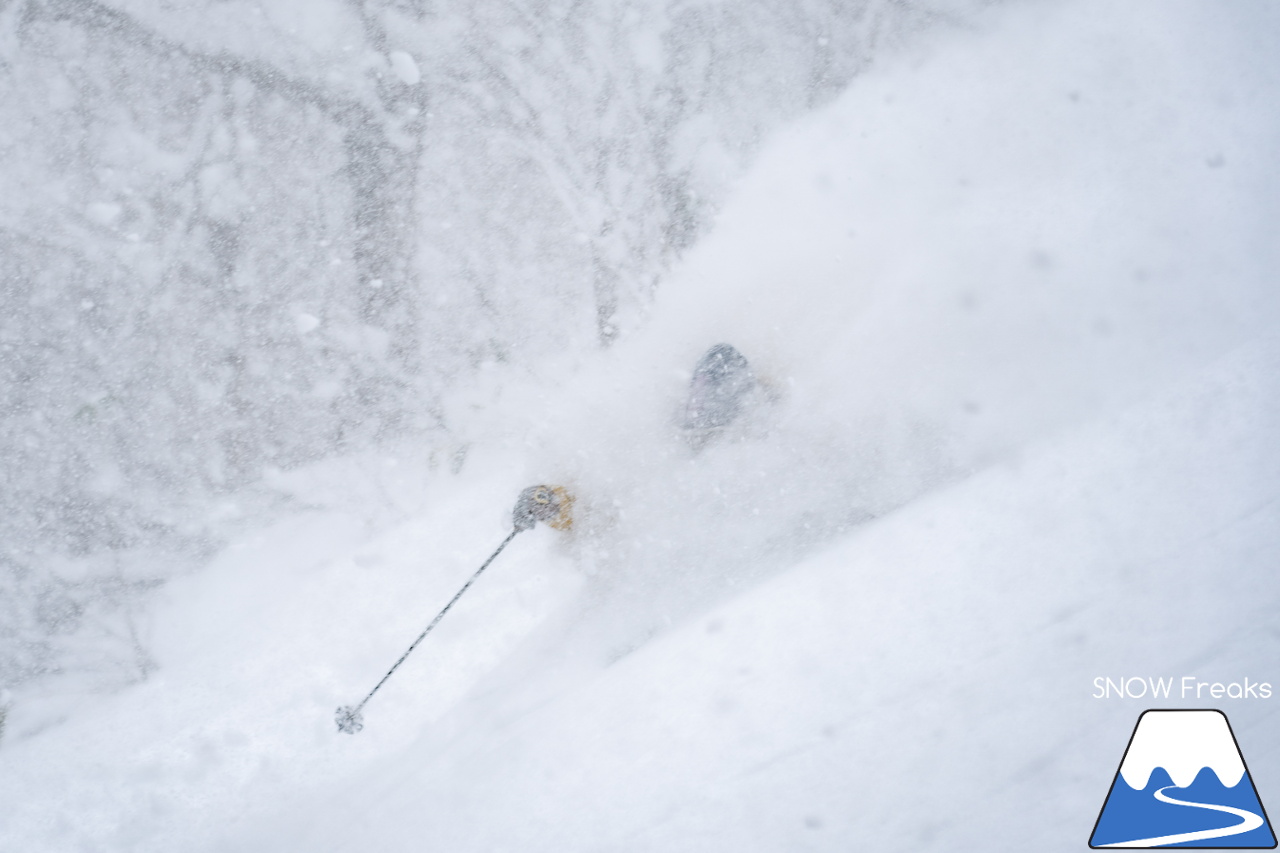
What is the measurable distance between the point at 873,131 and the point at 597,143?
1.48 feet

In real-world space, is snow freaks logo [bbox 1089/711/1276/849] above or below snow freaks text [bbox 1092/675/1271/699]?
below

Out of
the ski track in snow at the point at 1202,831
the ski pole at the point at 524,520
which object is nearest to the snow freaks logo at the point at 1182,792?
the ski track in snow at the point at 1202,831

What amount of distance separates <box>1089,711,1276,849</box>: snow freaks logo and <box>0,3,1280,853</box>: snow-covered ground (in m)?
0.04

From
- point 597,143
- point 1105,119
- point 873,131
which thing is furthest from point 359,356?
point 1105,119

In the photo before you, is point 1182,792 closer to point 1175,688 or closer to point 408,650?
point 1175,688

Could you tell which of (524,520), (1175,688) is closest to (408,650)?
(524,520)

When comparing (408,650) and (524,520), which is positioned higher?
(524,520)

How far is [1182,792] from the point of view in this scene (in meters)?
1.19

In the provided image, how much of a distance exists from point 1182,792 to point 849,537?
68cm

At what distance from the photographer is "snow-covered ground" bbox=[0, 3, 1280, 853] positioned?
3.80ft

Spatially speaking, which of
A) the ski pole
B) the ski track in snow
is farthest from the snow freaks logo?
the ski pole

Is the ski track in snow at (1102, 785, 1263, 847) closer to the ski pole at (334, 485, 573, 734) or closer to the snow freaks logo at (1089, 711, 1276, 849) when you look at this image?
the snow freaks logo at (1089, 711, 1276, 849)

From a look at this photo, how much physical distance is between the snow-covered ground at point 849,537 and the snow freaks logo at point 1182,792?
0.04 meters

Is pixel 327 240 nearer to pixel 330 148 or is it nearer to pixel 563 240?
pixel 330 148
